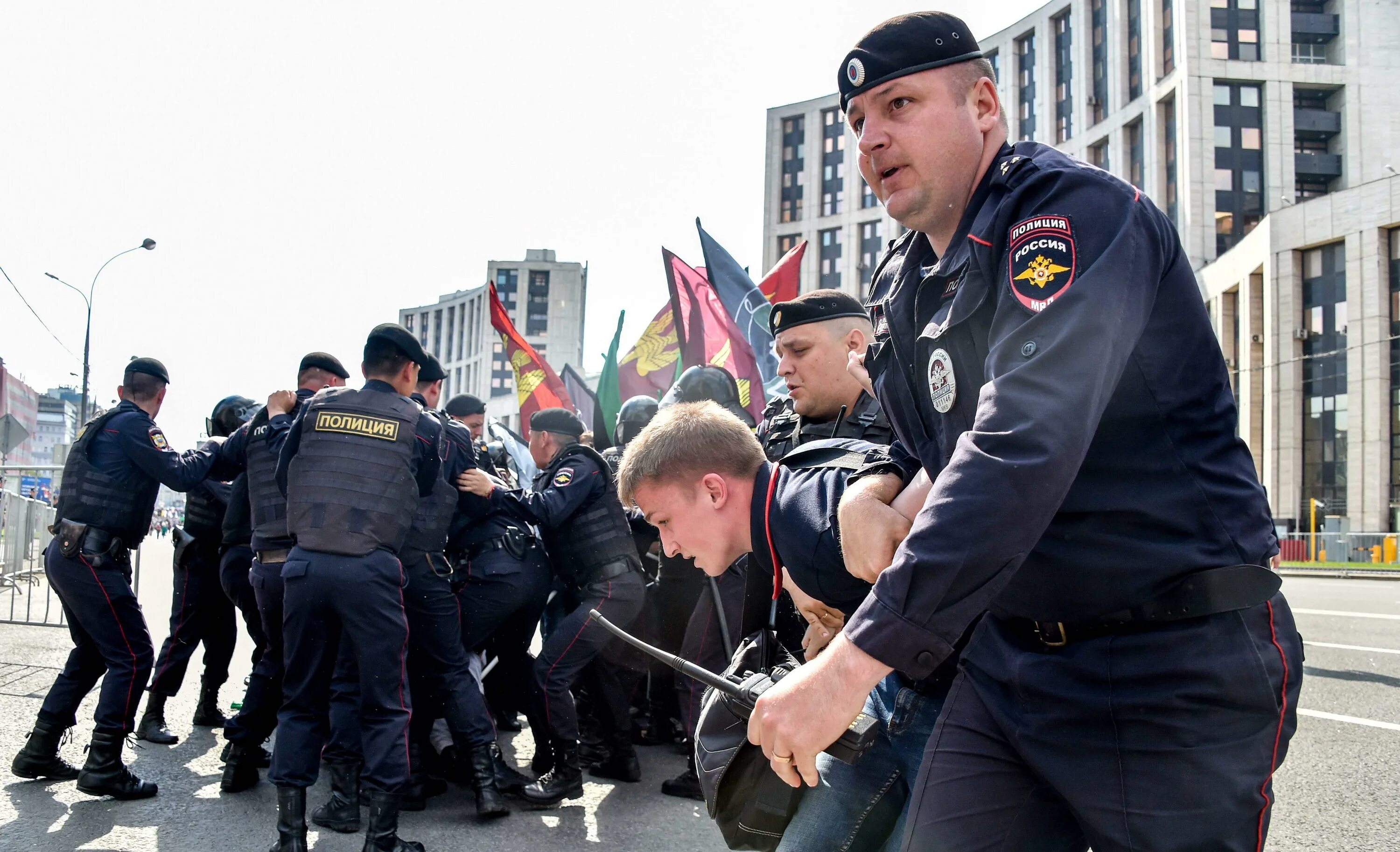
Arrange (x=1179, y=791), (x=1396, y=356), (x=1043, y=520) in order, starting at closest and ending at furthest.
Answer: (x=1043, y=520) → (x=1179, y=791) → (x=1396, y=356)

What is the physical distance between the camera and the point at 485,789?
465 centimetres

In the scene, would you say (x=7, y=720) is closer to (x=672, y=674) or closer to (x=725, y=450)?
(x=672, y=674)

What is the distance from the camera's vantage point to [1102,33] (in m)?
→ 50.6

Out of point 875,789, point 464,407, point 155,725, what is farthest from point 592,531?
point 875,789

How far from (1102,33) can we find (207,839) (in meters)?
55.5

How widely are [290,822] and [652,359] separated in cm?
Result: 899

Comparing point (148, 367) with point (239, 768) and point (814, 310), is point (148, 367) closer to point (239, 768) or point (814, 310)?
point (239, 768)

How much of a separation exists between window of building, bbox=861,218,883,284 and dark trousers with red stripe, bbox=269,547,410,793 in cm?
6186

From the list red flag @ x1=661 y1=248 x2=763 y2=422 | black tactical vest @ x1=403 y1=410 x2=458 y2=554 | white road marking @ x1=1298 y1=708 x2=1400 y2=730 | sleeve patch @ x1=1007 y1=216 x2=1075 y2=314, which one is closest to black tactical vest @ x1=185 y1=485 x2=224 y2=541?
black tactical vest @ x1=403 y1=410 x2=458 y2=554

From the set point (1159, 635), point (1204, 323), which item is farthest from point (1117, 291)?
point (1159, 635)

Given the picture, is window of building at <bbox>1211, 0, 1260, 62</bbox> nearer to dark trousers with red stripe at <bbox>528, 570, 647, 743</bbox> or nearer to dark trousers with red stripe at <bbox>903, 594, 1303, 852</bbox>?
dark trousers with red stripe at <bbox>528, 570, 647, 743</bbox>

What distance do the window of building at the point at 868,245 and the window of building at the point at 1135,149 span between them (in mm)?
17671

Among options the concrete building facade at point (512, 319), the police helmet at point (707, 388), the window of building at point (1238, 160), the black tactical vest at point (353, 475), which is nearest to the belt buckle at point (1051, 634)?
the black tactical vest at point (353, 475)

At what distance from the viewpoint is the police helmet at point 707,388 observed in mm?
5879
